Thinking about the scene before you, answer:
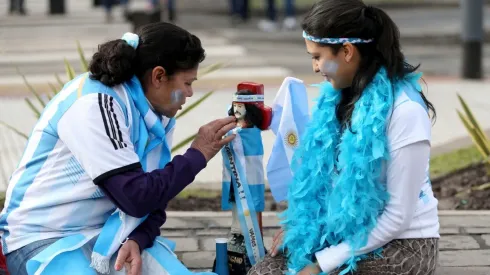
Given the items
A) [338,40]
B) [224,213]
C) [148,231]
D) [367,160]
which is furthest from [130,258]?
[224,213]

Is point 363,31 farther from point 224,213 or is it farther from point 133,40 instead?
point 224,213

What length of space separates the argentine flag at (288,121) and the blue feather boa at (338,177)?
0.25ft

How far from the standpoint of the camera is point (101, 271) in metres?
3.26

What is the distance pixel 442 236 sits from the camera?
179 inches

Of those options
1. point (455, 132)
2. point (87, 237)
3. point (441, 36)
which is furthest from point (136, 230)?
point (441, 36)

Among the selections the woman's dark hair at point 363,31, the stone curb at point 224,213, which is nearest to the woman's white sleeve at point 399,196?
the woman's dark hair at point 363,31

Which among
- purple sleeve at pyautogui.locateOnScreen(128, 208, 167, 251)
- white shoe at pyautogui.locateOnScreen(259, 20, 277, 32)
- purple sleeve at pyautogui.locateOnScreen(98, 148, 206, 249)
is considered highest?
purple sleeve at pyautogui.locateOnScreen(98, 148, 206, 249)

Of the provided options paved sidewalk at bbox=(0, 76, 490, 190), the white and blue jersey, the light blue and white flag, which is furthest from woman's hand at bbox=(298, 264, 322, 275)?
paved sidewalk at bbox=(0, 76, 490, 190)

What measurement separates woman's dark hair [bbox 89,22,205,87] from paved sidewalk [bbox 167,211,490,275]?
1203 mm

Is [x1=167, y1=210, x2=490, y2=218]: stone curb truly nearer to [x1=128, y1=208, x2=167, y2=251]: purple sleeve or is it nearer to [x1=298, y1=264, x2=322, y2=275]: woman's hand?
[x1=128, y1=208, x2=167, y2=251]: purple sleeve

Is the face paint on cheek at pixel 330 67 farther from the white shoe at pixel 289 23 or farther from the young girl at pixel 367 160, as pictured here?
the white shoe at pixel 289 23

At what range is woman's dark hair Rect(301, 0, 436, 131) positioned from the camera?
10.2 feet

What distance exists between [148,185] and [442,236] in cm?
191

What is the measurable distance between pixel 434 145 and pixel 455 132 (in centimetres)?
47
